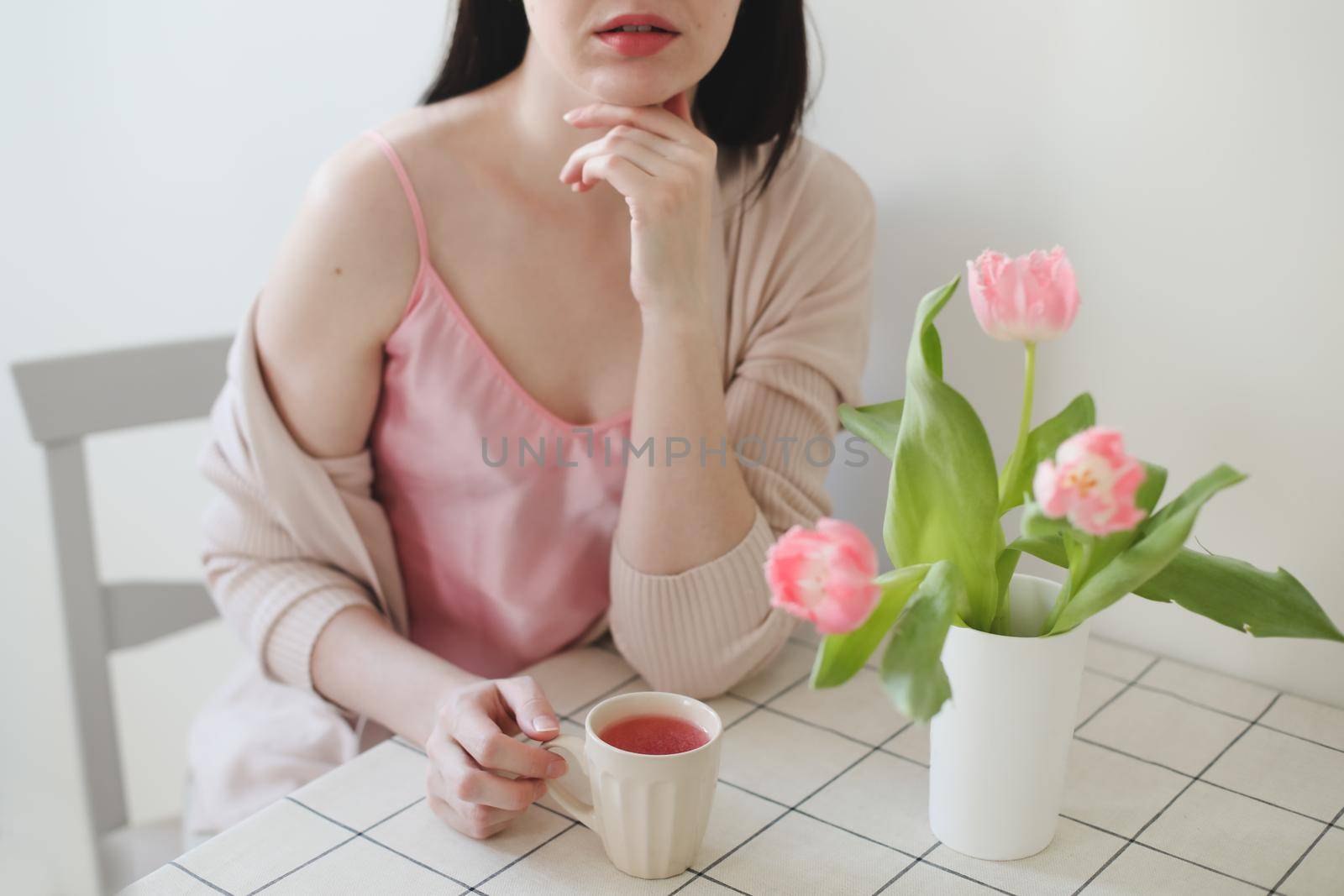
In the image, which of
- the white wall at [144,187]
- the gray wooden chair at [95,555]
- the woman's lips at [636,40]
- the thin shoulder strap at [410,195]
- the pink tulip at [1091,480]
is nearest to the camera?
the pink tulip at [1091,480]

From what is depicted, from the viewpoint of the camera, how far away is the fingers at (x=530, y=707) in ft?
2.54

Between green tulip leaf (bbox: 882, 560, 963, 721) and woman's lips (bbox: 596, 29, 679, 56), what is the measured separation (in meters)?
0.45

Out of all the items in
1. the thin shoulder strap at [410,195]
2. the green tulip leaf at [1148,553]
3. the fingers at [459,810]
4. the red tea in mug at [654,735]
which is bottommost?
the fingers at [459,810]

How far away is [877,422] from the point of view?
76 cm

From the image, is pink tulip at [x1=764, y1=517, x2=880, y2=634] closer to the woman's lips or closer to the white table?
the white table

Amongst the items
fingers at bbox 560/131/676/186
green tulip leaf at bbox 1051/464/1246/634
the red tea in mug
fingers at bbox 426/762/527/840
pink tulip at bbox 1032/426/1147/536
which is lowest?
fingers at bbox 426/762/527/840

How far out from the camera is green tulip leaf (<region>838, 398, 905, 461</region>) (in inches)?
29.4

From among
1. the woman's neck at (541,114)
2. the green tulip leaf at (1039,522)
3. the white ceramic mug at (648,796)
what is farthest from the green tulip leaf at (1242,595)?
the woman's neck at (541,114)

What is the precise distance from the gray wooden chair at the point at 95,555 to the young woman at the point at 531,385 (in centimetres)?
12

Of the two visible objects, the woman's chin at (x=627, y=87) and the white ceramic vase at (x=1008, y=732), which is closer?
the white ceramic vase at (x=1008, y=732)

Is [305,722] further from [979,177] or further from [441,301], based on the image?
[979,177]

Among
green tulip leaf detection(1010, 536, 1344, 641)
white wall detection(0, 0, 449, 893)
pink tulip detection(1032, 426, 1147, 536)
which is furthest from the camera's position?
white wall detection(0, 0, 449, 893)

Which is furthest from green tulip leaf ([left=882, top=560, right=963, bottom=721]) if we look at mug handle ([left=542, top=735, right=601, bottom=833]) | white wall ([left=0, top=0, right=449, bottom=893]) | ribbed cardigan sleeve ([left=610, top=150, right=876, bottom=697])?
white wall ([left=0, top=0, right=449, bottom=893])

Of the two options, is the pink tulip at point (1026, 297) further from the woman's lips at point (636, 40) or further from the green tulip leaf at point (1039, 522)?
the woman's lips at point (636, 40)
